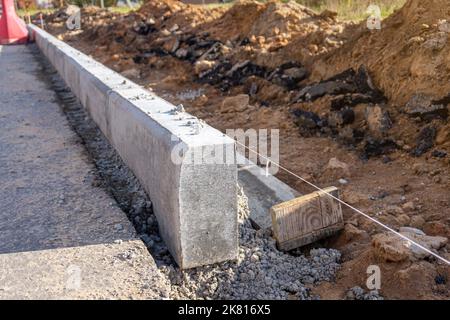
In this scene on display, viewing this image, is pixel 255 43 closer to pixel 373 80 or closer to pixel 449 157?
pixel 373 80

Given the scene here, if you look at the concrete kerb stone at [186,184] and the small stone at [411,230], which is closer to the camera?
the concrete kerb stone at [186,184]

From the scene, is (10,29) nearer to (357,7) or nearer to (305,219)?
(357,7)

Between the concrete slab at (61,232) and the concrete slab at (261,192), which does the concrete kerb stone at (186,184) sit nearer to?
the concrete slab at (61,232)

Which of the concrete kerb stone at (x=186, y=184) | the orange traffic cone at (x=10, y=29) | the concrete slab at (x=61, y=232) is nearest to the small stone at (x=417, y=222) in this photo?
the concrete kerb stone at (x=186, y=184)

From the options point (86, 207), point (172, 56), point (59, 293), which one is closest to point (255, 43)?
point (172, 56)

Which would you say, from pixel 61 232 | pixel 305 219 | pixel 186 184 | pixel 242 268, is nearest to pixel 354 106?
pixel 305 219

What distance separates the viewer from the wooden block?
419 centimetres

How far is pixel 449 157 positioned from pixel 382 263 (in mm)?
2383

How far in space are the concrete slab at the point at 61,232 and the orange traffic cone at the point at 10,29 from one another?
1508 centimetres

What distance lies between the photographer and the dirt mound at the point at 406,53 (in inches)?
267

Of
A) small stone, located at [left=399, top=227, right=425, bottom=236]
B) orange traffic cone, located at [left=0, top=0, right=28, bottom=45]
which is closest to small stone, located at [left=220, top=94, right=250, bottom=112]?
small stone, located at [left=399, top=227, right=425, bottom=236]

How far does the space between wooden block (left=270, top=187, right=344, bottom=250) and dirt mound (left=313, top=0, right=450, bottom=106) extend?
2.88m

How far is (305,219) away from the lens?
432cm

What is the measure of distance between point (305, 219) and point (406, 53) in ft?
13.3
